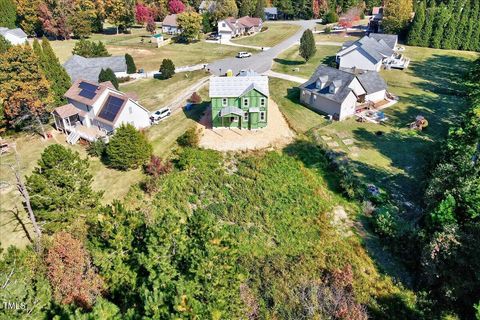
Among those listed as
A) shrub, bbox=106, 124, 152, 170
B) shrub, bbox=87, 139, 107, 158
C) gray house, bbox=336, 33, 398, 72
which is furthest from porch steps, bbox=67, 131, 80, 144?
gray house, bbox=336, 33, 398, 72

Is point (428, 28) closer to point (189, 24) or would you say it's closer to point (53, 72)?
point (189, 24)

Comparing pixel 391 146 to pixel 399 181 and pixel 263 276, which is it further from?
pixel 263 276

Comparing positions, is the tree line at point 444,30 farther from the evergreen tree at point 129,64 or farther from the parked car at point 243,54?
the evergreen tree at point 129,64

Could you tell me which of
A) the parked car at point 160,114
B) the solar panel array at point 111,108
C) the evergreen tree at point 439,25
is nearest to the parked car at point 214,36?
the evergreen tree at point 439,25

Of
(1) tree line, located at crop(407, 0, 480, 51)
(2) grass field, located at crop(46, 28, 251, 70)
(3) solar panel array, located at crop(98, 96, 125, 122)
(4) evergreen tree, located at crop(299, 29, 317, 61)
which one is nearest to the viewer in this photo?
(3) solar panel array, located at crop(98, 96, 125, 122)

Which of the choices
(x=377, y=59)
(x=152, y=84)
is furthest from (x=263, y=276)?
(x=377, y=59)

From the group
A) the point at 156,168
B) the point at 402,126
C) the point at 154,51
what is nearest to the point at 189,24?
the point at 154,51

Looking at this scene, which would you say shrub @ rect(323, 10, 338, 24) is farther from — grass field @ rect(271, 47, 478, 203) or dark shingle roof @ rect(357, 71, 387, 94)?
dark shingle roof @ rect(357, 71, 387, 94)
